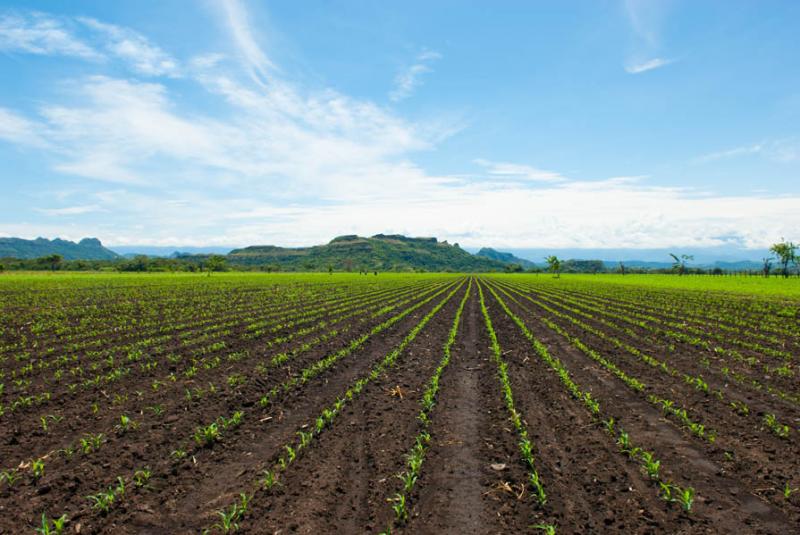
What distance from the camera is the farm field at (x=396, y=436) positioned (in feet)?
16.6

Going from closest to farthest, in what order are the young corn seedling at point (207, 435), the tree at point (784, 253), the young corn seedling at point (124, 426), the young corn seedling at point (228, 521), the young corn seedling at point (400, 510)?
the young corn seedling at point (228, 521), the young corn seedling at point (400, 510), the young corn seedling at point (207, 435), the young corn seedling at point (124, 426), the tree at point (784, 253)

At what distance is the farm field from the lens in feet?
16.6

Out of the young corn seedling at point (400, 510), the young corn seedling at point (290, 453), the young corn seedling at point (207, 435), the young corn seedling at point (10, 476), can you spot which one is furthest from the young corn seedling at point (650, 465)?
the young corn seedling at point (10, 476)

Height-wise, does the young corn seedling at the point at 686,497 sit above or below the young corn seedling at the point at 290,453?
above

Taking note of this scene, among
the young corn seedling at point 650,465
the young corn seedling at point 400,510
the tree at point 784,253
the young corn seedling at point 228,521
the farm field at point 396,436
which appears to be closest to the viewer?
the young corn seedling at point 228,521

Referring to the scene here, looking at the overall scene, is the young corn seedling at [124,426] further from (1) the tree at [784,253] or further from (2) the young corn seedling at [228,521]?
(1) the tree at [784,253]

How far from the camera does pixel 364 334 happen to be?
1745cm

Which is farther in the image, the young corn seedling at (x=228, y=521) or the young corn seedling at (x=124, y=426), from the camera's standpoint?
the young corn seedling at (x=124, y=426)

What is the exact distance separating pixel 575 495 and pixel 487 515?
137 cm

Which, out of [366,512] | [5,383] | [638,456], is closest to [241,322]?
[5,383]

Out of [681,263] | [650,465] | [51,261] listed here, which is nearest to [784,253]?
[681,263]

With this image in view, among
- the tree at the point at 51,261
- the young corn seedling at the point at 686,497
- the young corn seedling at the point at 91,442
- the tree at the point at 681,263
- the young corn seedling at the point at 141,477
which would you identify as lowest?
the young corn seedling at the point at 141,477

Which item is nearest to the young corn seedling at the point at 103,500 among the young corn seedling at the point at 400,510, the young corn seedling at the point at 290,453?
the young corn seedling at the point at 290,453

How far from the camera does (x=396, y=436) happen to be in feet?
24.1
